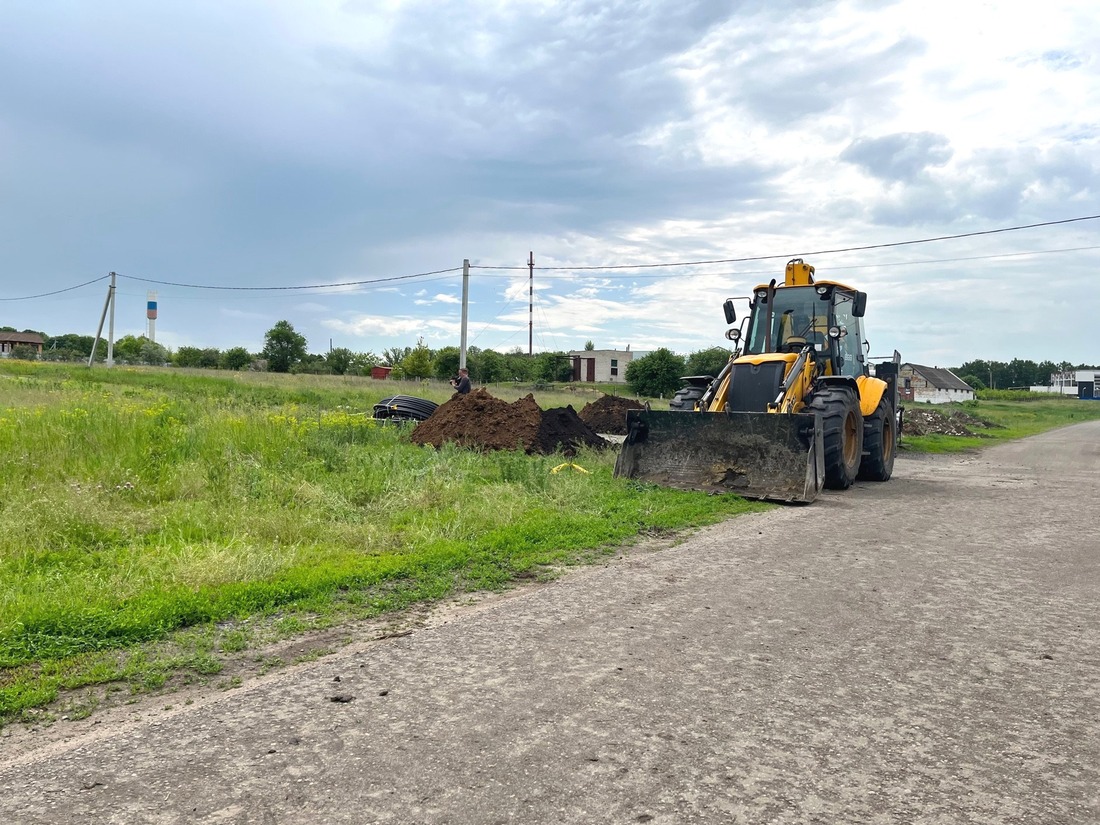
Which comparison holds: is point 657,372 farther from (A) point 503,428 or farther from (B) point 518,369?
(A) point 503,428

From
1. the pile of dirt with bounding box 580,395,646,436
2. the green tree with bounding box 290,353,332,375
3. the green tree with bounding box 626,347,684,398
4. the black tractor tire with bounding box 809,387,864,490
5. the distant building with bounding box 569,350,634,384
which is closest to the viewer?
the black tractor tire with bounding box 809,387,864,490

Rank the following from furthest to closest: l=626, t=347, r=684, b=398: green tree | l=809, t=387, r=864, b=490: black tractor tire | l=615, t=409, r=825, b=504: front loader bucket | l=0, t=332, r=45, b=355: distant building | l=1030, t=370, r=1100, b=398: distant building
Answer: l=1030, t=370, r=1100, b=398: distant building → l=0, t=332, r=45, b=355: distant building → l=626, t=347, r=684, b=398: green tree → l=809, t=387, r=864, b=490: black tractor tire → l=615, t=409, r=825, b=504: front loader bucket

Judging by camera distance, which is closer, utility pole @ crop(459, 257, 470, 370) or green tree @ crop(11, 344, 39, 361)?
utility pole @ crop(459, 257, 470, 370)

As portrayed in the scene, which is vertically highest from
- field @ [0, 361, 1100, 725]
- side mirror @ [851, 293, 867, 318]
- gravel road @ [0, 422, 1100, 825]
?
side mirror @ [851, 293, 867, 318]

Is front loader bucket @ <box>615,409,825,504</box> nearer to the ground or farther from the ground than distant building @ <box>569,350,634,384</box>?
nearer to the ground

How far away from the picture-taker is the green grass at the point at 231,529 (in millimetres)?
4848

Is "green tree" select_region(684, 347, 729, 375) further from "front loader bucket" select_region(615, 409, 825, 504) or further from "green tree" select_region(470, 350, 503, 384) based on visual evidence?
"front loader bucket" select_region(615, 409, 825, 504)

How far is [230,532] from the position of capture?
7.50 metres

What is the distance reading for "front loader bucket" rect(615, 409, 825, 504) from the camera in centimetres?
1084

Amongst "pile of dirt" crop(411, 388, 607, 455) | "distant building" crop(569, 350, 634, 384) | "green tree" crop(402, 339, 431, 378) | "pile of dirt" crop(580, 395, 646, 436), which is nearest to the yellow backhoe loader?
"pile of dirt" crop(411, 388, 607, 455)

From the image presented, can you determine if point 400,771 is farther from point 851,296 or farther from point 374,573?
point 851,296

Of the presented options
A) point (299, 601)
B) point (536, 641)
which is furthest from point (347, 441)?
point (536, 641)

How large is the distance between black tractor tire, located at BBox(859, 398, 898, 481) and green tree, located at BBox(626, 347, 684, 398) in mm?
52597

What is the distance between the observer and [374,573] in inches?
248
